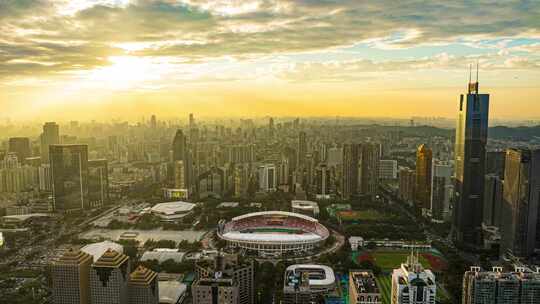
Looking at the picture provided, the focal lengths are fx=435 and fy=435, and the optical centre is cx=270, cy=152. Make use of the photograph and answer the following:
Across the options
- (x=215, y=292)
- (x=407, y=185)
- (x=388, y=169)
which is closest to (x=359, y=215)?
(x=407, y=185)

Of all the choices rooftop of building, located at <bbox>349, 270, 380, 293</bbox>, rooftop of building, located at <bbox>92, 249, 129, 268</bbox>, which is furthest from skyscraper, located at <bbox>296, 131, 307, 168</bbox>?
rooftop of building, located at <bbox>92, 249, 129, 268</bbox>

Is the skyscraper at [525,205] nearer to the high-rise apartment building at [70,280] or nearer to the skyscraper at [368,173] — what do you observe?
the skyscraper at [368,173]

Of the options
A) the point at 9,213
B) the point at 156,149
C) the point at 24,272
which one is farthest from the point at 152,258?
the point at 156,149

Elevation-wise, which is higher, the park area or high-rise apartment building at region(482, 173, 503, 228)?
high-rise apartment building at region(482, 173, 503, 228)

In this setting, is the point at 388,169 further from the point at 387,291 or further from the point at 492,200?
the point at 387,291

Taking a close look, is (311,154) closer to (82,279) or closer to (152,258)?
(152,258)

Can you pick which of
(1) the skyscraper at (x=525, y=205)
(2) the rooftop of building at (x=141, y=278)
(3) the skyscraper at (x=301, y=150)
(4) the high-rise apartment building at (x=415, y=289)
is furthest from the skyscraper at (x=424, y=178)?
(2) the rooftop of building at (x=141, y=278)

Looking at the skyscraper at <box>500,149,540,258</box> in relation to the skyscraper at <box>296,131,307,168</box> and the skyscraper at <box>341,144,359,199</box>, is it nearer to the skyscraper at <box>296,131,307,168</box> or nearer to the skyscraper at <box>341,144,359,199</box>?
the skyscraper at <box>341,144,359,199</box>
